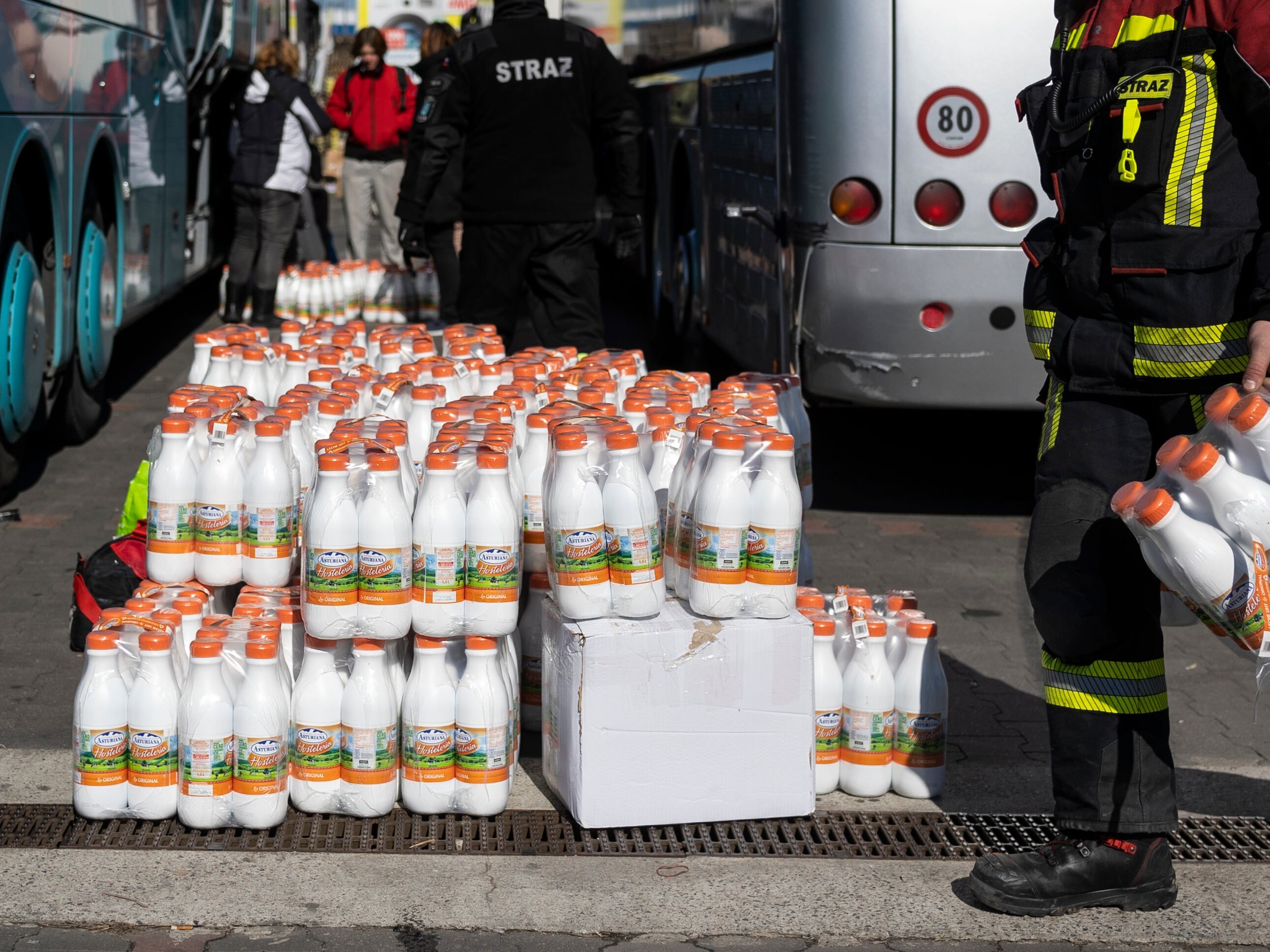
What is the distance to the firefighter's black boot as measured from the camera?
3635 millimetres

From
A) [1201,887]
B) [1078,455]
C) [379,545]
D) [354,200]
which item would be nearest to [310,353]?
[379,545]

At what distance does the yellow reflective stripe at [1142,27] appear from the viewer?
3.40 metres

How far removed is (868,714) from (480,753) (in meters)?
1.01

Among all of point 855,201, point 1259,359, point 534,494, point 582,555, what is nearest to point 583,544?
point 582,555

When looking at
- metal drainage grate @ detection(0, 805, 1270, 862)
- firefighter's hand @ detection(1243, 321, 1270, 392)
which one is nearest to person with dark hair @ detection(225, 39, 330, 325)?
metal drainage grate @ detection(0, 805, 1270, 862)

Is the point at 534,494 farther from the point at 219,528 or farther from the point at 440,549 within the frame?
the point at 219,528

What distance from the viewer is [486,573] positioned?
3.98 meters

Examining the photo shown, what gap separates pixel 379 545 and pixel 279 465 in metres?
0.55

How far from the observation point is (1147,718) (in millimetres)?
3637

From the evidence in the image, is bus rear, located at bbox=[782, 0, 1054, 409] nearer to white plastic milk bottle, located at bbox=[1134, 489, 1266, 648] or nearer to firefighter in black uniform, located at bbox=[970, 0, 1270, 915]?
firefighter in black uniform, located at bbox=[970, 0, 1270, 915]

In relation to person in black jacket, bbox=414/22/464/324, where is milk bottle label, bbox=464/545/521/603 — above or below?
below

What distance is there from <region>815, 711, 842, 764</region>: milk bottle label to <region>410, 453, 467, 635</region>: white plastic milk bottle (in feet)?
3.27

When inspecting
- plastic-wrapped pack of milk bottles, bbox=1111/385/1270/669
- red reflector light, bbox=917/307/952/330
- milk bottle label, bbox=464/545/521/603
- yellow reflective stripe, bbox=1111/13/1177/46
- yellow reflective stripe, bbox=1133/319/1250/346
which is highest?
yellow reflective stripe, bbox=1111/13/1177/46

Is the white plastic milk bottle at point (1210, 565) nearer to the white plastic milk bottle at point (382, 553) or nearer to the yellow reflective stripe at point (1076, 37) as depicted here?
the yellow reflective stripe at point (1076, 37)
